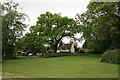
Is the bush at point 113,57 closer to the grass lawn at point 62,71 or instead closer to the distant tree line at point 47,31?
the grass lawn at point 62,71

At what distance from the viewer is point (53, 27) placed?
34.3m

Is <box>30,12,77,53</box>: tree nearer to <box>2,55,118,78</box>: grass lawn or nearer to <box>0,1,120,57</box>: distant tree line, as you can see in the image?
<box>0,1,120,57</box>: distant tree line

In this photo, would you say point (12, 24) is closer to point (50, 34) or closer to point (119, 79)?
point (50, 34)

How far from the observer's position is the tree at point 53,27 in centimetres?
3300

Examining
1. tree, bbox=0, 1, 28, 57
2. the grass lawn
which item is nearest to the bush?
the grass lawn

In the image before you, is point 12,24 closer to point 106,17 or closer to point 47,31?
point 47,31

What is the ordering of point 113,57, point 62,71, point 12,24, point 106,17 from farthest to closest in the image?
1. point 12,24
2. point 113,57
3. point 106,17
4. point 62,71

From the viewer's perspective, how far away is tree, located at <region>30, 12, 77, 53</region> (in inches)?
1299

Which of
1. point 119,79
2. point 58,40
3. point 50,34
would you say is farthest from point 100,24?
point 58,40

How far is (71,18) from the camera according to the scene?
35.8 meters

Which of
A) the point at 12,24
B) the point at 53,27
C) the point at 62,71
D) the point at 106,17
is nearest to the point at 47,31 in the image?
the point at 53,27

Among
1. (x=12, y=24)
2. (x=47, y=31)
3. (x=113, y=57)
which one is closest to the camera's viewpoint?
(x=113, y=57)

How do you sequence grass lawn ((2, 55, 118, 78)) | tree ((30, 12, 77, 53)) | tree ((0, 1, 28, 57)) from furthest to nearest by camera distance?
tree ((30, 12, 77, 53)) → tree ((0, 1, 28, 57)) → grass lawn ((2, 55, 118, 78))

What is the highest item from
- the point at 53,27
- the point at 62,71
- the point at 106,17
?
the point at 53,27
